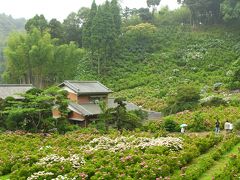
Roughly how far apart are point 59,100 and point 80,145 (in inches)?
255

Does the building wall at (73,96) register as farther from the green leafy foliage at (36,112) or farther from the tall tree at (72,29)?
the tall tree at (72,29)

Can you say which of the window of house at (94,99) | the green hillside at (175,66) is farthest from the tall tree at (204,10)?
the window of house at (94,99)

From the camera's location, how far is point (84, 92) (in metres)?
30.0

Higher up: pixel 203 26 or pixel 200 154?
pixel 203 26

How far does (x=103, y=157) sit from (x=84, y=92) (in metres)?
14.4

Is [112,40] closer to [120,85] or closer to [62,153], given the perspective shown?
[120,85]

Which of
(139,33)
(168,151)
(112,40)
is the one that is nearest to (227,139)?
(168,151)

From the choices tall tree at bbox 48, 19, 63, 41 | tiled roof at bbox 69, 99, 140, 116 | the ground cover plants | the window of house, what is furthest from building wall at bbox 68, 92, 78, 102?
tall tree at bbox 48, 19, 63, 41

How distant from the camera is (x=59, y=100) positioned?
25.5 metres

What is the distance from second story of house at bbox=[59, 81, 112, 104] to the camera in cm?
3003

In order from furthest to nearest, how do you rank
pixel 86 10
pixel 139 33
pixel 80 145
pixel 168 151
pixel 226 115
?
pixel 86 10 < pixel 139 33 < pixel 226 115 < pixel 80 145 < pixel 168 151

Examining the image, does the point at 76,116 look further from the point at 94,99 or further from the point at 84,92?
the point at 94,99

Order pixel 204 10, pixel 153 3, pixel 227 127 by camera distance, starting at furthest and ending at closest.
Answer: pixel 153 3 → pixel 204 10 → pixel 227 127

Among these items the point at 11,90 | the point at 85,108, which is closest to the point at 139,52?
the point at 85,108
